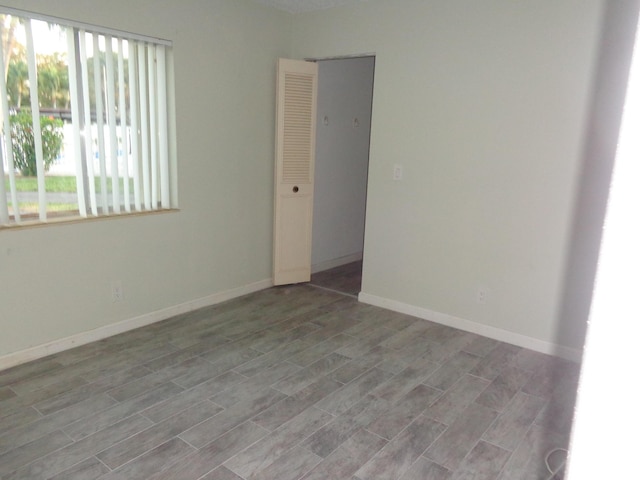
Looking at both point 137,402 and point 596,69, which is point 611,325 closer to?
point 137,402

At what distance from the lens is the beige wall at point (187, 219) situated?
2.84 m

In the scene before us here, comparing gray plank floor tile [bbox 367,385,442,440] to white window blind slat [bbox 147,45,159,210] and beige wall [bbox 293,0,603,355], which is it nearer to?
beige wall [bbox 293,0,603,355]

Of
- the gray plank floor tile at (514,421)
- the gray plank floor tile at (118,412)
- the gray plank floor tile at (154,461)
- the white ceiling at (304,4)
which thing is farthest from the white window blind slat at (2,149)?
the gray plank floor tile at (514,421)

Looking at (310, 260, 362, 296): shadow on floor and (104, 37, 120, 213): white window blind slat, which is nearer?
(104, 37, 120, 213): white window blind slat

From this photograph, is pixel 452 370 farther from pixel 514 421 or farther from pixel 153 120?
pixel 153 120

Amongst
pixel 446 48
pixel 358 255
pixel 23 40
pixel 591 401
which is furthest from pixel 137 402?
pixel 358 255

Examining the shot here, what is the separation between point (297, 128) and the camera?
421cm

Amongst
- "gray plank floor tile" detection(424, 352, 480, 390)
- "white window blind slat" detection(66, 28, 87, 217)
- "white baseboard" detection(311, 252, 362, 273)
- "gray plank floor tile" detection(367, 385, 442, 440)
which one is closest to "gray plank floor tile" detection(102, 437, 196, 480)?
"gray plank floor tile" detection(367, 385, 442, 440)

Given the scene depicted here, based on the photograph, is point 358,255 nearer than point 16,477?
No

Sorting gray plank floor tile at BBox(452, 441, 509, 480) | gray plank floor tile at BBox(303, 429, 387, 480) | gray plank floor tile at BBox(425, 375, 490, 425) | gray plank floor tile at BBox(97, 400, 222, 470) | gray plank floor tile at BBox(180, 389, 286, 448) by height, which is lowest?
gray plank floor tile at BBox(97, 400, 222, 470)

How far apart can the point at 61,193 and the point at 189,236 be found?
39.7 inches

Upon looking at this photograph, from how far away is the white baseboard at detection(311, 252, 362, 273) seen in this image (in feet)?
16.7

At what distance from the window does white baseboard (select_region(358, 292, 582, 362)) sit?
1963mm

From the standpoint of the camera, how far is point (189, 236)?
3717 millimetres
